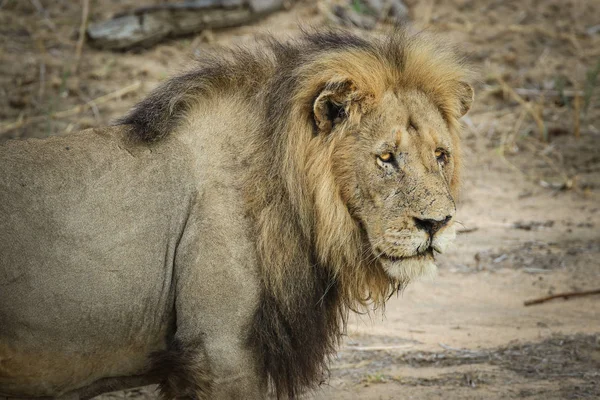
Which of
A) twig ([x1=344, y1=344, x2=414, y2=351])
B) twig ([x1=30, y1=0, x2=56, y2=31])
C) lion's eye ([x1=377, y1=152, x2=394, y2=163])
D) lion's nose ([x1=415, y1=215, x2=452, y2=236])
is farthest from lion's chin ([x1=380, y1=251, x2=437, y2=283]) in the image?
twig ([x1=30, y1=0, x2=56, y2=31])

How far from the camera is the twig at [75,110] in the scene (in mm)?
7367

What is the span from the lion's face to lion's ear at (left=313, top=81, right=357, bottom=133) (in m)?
0.05

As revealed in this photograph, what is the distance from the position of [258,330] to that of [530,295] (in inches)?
112

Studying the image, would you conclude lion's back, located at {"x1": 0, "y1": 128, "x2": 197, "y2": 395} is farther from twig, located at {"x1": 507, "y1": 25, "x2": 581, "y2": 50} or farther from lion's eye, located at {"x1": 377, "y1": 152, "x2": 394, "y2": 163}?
twig, located at {"x1": 507, "y1": 25, "x2": 581, "y2": 50}

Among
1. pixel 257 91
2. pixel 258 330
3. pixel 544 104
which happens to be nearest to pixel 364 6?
pixel 544 104

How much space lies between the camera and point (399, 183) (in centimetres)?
336

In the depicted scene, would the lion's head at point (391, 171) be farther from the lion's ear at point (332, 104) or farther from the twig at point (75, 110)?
the twig at point (75, 110)

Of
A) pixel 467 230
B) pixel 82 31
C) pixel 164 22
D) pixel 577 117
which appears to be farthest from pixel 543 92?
pixel 82 31

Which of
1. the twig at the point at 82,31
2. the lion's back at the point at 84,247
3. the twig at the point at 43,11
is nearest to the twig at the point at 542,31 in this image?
the twig at the point at 82,31

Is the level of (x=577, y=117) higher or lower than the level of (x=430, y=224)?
higher

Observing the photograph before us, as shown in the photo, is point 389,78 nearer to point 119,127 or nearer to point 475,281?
point 119,127

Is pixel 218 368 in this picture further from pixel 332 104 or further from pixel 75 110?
pixel 75 110

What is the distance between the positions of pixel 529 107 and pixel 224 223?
5.45 metres

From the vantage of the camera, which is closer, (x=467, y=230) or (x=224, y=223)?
(x=224, y=223)
